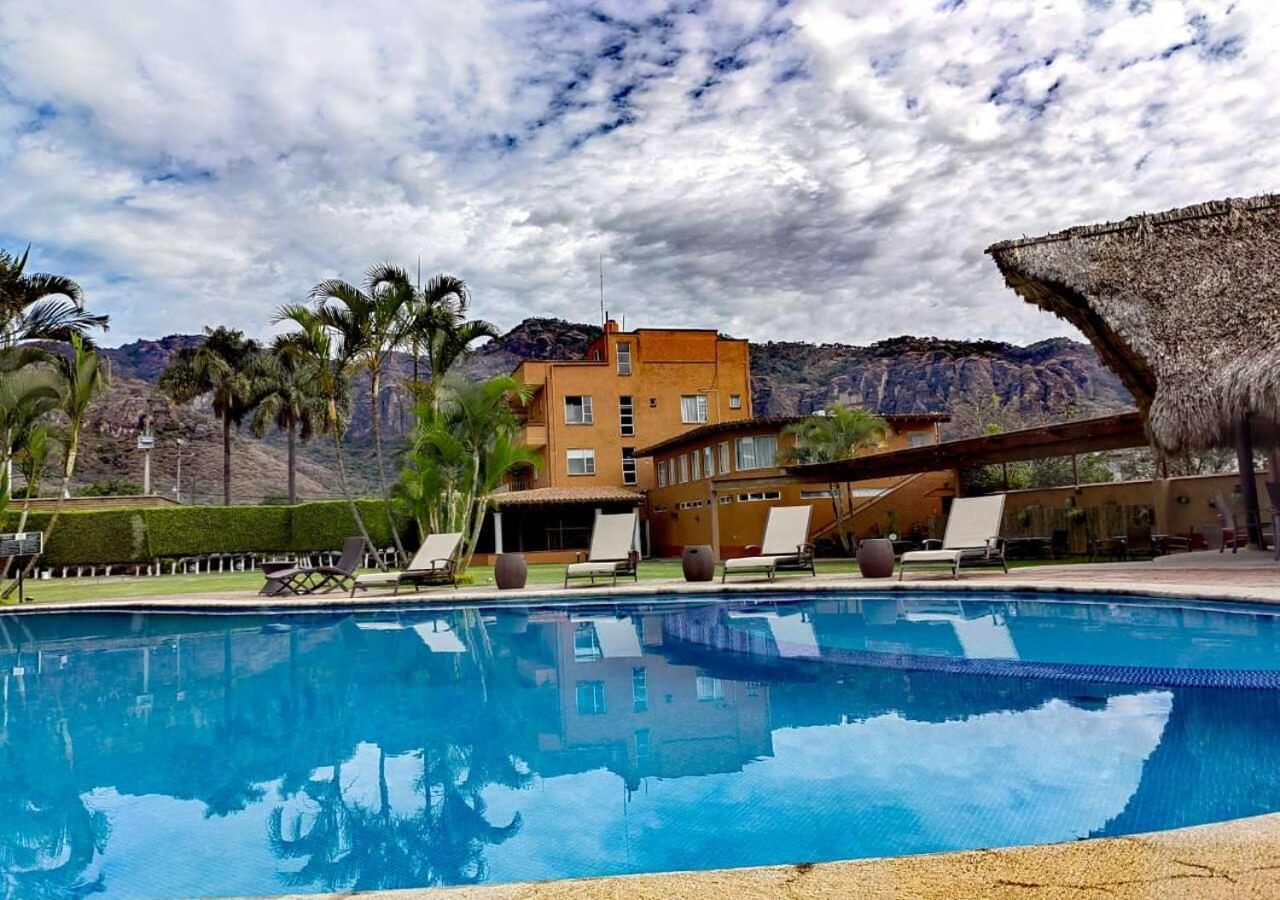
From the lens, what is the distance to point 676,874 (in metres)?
2.40

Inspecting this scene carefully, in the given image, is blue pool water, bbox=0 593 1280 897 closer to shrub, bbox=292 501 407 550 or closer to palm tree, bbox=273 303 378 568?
palm tree, bbox=273 303 378 568

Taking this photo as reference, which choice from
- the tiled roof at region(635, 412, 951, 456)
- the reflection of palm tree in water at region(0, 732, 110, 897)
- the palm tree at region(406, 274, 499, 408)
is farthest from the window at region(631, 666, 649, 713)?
the tiled roof at region(635, 412, 951, 456)

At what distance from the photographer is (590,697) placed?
662 cm

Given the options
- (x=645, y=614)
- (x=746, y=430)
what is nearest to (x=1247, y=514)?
(x=645, y=614)

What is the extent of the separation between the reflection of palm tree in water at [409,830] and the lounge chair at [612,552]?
33.5 feet

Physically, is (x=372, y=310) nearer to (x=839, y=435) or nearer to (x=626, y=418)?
(x=839, y=435)

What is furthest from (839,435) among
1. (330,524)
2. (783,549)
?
(330,524)

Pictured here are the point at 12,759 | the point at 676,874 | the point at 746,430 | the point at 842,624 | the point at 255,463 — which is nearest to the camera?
the point at 676,874

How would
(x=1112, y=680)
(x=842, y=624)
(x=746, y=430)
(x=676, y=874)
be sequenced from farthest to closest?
1. (x=746, y=430)
2. (x=842, y=624)
3. (x=1112, y=680)
4. (x=676, y=874)

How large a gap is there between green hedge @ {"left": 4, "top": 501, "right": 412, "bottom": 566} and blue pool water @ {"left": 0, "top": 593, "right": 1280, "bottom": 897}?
2195 centimetres

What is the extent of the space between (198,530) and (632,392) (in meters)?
17.1

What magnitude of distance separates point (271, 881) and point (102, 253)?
35.6m

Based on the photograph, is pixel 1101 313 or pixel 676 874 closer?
pixel 676 874

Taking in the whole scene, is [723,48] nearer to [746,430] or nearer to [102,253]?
[746,430]
